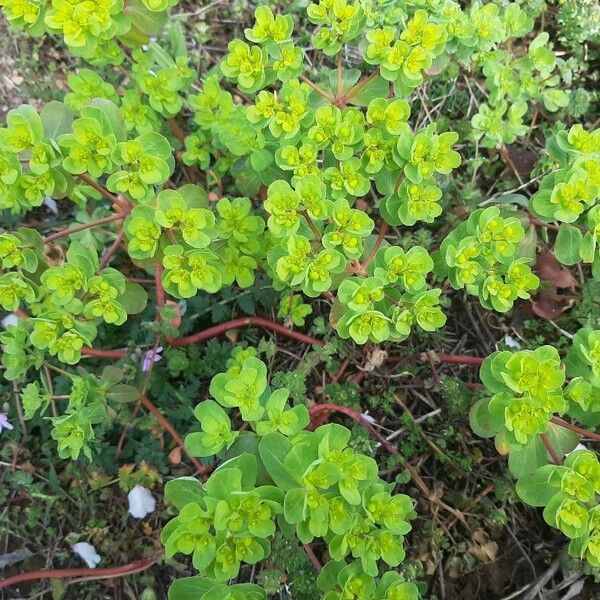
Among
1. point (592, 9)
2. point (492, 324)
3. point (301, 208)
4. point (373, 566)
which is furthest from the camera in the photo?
point (592, 9)

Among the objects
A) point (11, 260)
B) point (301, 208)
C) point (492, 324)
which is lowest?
point (492, 324)

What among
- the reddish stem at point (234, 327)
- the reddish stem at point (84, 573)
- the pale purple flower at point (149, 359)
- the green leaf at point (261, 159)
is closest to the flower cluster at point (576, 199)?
the green leaf at point (261, 159)

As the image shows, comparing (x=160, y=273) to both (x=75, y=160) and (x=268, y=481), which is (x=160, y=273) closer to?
(x=75, y=160)

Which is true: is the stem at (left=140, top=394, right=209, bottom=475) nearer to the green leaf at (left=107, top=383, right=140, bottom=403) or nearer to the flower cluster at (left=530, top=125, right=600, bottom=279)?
A: the green leaf at (left=107, top=383, right=140, bottom=403)

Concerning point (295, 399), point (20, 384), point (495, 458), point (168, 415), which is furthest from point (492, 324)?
point (20, 384)

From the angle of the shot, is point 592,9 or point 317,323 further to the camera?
point 592,9

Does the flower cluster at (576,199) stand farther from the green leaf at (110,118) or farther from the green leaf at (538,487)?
the green leaf at (110,118)
